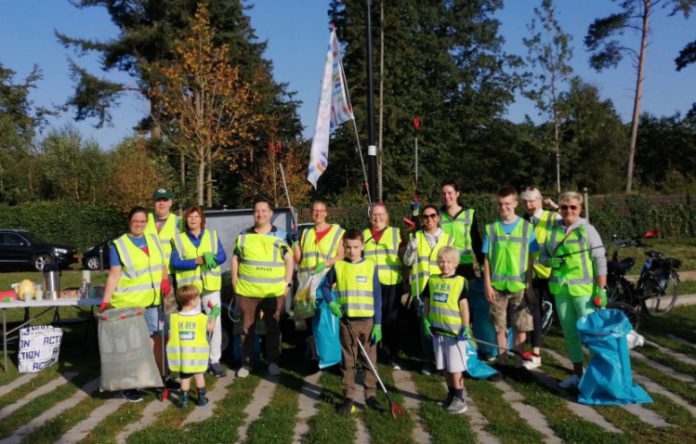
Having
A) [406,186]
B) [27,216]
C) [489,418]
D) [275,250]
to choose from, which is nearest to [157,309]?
[275,250]

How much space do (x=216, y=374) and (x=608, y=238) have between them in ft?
64.5

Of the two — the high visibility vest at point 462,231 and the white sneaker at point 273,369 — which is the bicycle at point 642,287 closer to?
the high visibility vest at point 462,231

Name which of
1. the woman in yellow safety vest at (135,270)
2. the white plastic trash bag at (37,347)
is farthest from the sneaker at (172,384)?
the white plastic trash bag at (37,347)

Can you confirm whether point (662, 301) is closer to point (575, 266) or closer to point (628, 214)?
point (575, 266)

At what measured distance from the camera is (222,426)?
4945mm

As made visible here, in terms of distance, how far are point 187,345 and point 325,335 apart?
4.65ft

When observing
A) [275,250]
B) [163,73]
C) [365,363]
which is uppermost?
[163,73]

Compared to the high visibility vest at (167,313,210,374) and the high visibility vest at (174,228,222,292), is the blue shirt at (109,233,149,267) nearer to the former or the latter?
the high visibility vest at (174,228,222,292)

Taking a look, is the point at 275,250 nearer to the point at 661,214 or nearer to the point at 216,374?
the point at 216,374

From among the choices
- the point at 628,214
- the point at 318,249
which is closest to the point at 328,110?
the point at 318,249

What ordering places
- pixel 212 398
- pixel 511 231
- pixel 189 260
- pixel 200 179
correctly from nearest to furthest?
pixel 212 398
pixel 511 231
pixel 189 260
pixel 200 179

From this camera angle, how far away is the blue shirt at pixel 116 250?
5.73m

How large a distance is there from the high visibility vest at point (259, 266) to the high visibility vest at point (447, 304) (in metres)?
1.73

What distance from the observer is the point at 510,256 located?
19.1ft
